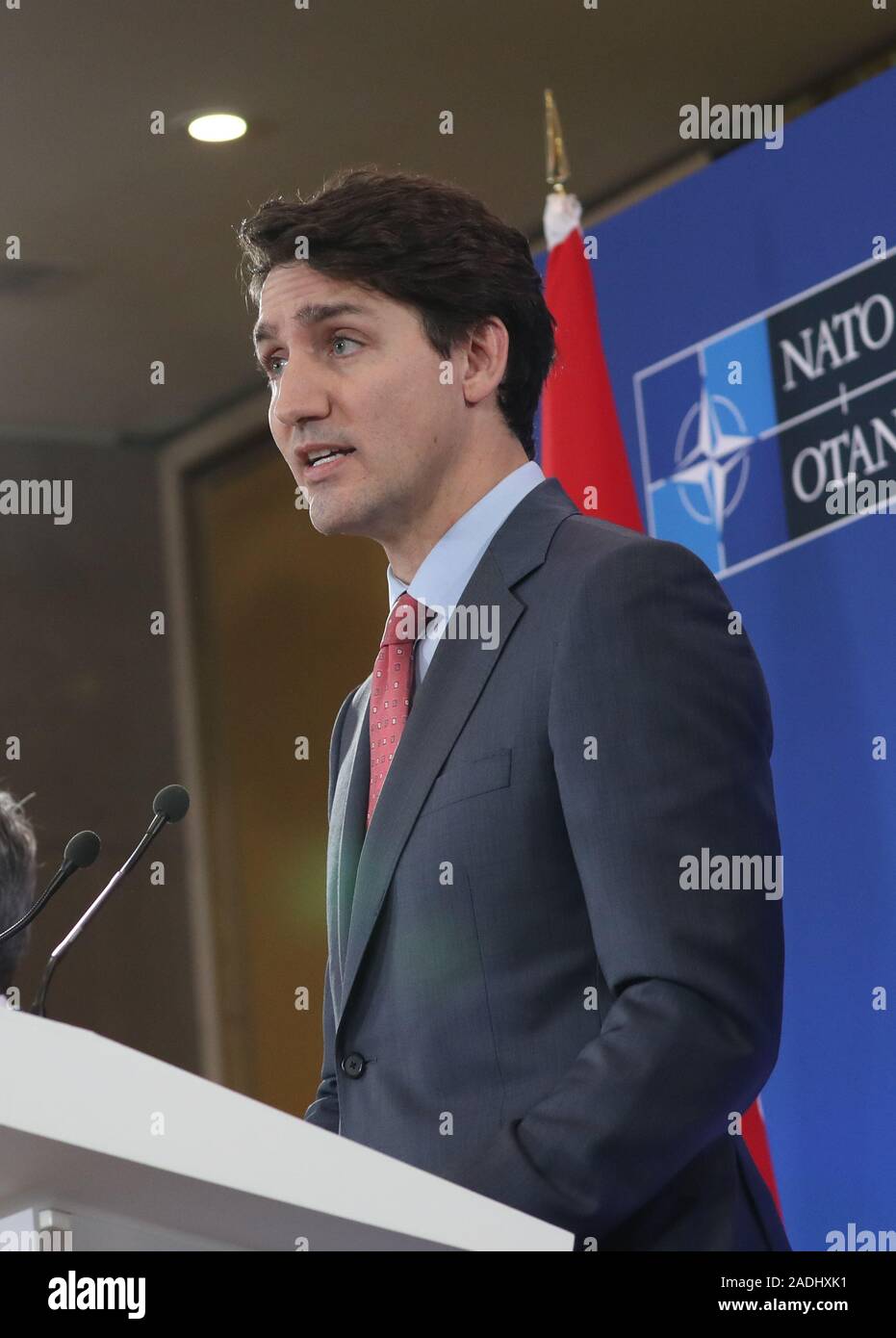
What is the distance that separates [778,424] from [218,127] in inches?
89.4

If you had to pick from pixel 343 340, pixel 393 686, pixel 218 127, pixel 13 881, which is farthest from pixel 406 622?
pixel 218 127

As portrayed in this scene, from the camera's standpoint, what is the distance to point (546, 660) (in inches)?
64.3

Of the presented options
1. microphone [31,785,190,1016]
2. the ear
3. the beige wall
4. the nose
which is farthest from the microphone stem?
the beige wall

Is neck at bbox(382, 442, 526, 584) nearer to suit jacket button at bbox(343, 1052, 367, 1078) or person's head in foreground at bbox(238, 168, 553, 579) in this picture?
person's head in foreground at bbox(238, 168, 553, 579)

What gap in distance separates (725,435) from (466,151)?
193 cm

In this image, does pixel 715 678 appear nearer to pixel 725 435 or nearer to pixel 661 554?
pixel 661 554

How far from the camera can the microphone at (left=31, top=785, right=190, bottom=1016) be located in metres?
1.72

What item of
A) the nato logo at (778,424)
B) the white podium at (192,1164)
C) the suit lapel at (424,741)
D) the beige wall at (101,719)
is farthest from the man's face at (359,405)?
the beige wall at (101,719)

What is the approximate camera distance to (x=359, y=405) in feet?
5.94

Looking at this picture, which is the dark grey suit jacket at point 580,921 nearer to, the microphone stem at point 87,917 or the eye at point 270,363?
the microphone stem at point 87,917

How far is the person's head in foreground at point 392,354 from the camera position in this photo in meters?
1.82

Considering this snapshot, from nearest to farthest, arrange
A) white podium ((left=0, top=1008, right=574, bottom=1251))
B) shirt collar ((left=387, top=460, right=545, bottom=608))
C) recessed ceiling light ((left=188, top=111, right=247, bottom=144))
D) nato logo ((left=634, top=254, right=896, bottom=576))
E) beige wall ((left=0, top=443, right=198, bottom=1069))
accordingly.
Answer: white podium ((left=0, top=1008, right=574, bottom=1251))
shirt collar ((left=387, top=460, right=545, bottom=608))
nato logo ((left=634, top=254, right=896, bottom=576))
recessed ceiling light ((left=188, top=111, right=247, bottom=144))
beige wall ((left=0, top=443, right=198, bottom=1069))

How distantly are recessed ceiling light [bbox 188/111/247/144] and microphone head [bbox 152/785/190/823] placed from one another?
359cm

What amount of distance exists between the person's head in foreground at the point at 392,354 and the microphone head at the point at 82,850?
0.38 m
